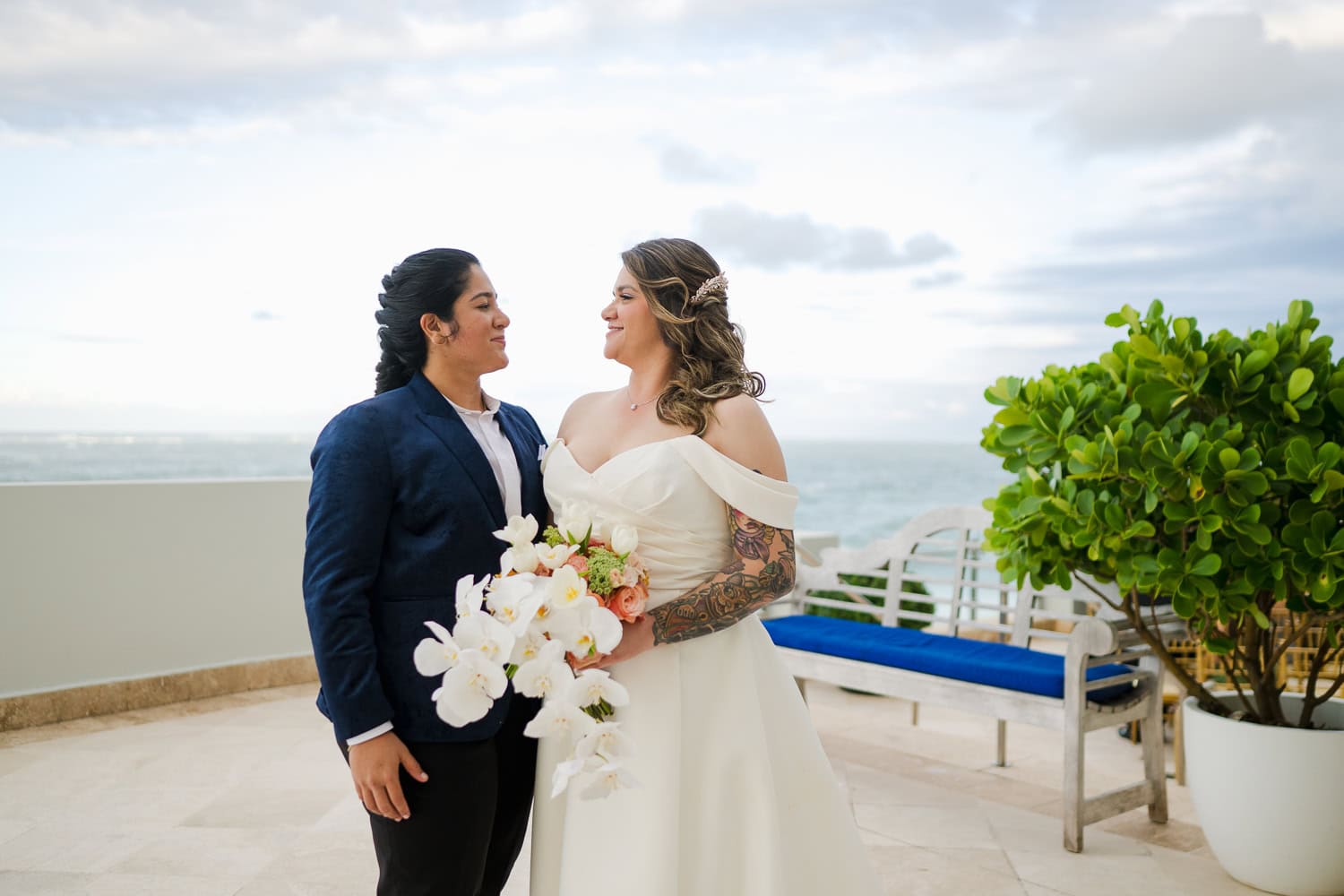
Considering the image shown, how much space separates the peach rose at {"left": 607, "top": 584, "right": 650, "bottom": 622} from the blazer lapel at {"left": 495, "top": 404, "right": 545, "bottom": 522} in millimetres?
489

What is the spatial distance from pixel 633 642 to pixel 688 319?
732mm

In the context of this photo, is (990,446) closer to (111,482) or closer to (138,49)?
(111,482)

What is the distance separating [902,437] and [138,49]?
6500 centimetres

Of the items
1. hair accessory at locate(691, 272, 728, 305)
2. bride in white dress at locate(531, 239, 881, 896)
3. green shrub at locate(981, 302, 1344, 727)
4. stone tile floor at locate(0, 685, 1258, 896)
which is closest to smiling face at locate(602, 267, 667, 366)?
bride in white dress at locate(531, 239, 881, 896)

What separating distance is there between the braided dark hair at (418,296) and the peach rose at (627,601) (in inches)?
26.9

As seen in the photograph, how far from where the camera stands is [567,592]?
5.30 feet

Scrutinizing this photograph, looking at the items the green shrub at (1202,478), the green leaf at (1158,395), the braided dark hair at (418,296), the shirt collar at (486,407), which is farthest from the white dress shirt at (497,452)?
the green leaf at (1158,395)

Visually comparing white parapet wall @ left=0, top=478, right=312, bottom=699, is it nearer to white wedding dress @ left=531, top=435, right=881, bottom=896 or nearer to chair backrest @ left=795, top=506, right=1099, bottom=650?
chair backrest @ left=795, top=506, right=1099, bottom=650

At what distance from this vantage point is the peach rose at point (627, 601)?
1.78 metres

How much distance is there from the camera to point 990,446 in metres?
3.74

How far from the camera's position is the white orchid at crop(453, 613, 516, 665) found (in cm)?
154

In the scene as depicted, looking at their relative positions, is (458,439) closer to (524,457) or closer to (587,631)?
(524,457)

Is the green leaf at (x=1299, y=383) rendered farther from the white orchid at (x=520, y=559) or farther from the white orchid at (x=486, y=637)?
the white orchid at (x=486, y=637)

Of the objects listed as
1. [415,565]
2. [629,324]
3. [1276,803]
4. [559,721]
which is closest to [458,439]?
[415,565]
